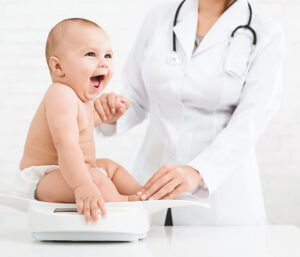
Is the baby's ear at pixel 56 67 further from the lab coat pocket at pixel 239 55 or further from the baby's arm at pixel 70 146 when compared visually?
the lab coat pocket at pixel 239 55

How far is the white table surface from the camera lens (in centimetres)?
90

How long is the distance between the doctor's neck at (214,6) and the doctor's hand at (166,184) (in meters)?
0.61

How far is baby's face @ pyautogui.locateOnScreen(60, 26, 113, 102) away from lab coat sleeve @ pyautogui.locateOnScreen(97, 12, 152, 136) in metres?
0.46

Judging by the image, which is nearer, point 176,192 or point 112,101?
point 176,192

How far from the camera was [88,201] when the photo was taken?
0.92 meters

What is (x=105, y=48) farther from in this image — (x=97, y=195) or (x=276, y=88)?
(x=276, y=88)

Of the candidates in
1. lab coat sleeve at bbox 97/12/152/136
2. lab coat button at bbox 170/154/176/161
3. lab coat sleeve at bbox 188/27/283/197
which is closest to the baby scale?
lab coat sleeve at bbox 188/27/283/197

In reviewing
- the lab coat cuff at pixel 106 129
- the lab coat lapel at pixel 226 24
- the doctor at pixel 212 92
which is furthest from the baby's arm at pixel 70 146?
the lab coat lapel at pixel 226 24

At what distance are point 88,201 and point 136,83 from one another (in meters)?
0.73

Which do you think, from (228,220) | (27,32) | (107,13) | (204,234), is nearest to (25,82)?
(27,32)

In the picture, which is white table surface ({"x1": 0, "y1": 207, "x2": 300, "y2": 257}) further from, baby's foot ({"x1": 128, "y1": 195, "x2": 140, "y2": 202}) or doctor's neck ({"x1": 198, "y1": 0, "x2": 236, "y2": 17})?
doctor's neck ({"x1": 198, "y1": 0, "x2": 236, "y2": 17})

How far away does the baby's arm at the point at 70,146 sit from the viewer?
0.92 m

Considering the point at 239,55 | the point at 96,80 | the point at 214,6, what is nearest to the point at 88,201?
the point at 96,80

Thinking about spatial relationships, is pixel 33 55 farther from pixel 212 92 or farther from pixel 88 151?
pixel 88 151
